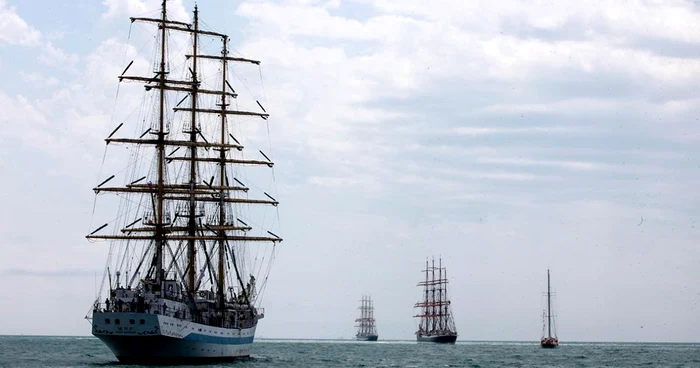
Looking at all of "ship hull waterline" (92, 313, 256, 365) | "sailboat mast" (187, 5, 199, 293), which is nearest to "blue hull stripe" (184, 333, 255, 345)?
"ship hull waterline" (92, 313, 256, 365)

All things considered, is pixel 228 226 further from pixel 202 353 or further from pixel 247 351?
pixel 202 353

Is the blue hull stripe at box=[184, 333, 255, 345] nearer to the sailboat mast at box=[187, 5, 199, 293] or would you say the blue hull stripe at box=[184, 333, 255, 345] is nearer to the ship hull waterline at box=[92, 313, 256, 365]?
the ship hull waterline at box=[92, 313, 256, 365]

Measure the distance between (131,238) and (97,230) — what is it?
342 cm

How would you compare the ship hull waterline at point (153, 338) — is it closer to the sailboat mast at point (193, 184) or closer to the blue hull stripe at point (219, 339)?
the blue hull stripe at point (219, 339)

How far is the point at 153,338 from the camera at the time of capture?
3278 inches

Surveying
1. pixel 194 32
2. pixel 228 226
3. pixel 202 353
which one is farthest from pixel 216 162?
pixel 202 353

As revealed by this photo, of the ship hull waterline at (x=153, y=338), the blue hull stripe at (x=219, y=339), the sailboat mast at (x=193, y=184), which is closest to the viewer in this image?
the ship hull waterline at (x=153, y=338)

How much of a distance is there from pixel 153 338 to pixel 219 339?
41.8 feet

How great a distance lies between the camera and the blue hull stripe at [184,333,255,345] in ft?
291

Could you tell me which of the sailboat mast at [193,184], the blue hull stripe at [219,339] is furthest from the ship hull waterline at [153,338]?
the sailboat mast at [193,184]

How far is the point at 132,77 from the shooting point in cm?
9494

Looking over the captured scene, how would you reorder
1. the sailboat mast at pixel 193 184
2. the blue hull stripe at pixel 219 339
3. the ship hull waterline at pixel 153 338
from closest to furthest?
the ship hull waterline at pixel 153 338 < the blue hull stripe at pixel 219 339 < the sailboat mast at pixel 193 184

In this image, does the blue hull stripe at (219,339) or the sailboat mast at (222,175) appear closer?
the blue hull stripe at (219,339)

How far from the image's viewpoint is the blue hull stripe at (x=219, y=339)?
88.7 m
